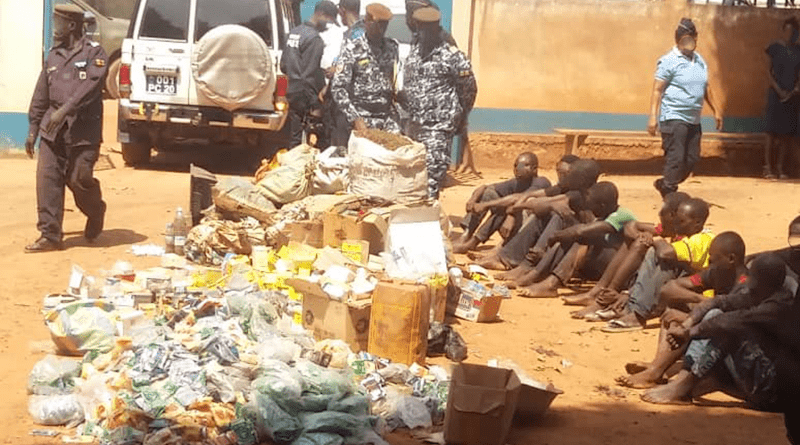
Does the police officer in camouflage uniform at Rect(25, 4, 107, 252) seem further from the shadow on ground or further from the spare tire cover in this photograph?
the shadow on ground

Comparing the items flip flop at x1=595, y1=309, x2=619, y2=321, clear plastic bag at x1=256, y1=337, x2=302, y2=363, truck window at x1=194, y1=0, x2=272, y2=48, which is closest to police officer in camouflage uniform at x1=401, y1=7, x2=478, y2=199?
flip flop at x1=595, y1=309, x2=619, y2=321

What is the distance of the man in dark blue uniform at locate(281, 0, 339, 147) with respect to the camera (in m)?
14.4

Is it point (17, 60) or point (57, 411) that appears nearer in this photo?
point (57, 411)

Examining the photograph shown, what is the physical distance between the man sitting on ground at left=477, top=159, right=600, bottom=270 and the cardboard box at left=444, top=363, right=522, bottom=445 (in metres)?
3.82

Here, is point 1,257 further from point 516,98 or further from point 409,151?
point 516,98

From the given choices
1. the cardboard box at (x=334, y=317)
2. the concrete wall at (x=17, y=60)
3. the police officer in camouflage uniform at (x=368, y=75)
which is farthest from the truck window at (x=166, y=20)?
the cardboard box at (x=334, y=317)

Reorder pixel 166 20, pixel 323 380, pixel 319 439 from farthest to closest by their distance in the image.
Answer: pixel 166 20
pixel 323 380
pixel 319 439

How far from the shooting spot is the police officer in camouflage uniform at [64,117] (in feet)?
33.4

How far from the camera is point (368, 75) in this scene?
38.0 ft

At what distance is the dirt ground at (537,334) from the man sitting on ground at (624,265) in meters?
0.19

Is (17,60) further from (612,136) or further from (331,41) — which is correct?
(612,136)

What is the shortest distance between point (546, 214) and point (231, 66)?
18.0ft

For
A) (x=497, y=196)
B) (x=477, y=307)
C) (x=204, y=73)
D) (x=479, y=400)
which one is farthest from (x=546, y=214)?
(x=204, y=73)

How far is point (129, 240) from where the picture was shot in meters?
11.1
